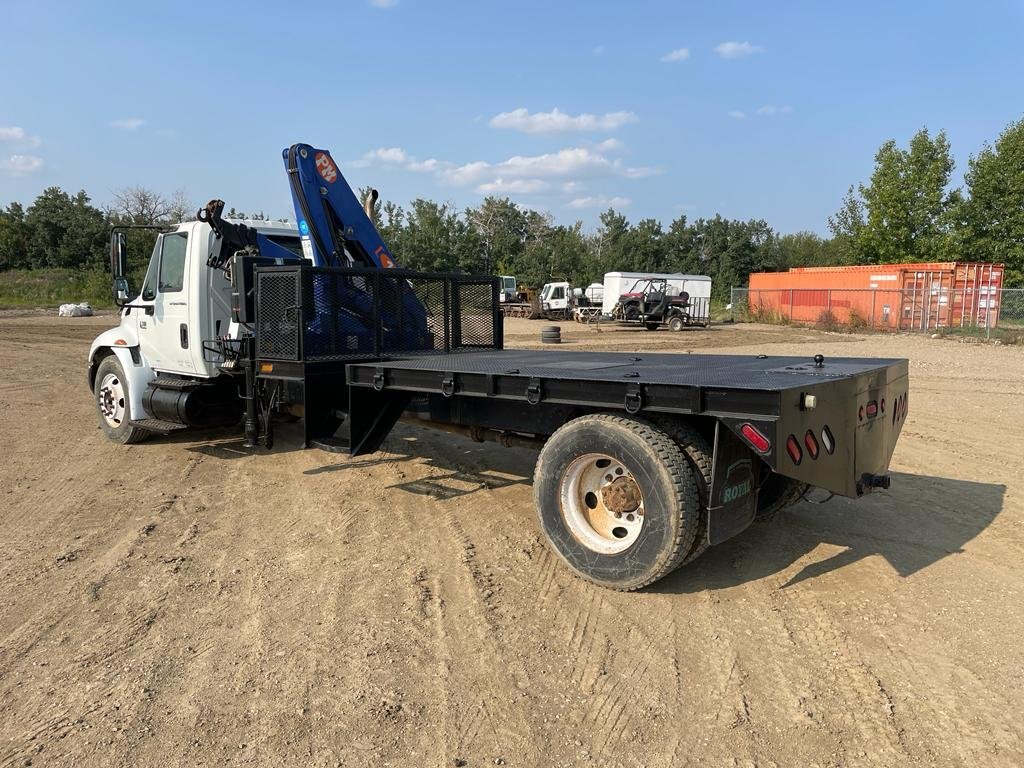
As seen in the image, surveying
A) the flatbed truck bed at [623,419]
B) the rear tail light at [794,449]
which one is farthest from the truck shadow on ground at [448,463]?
the rear tail light at [794,449]

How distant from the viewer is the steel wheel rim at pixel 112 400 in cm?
818

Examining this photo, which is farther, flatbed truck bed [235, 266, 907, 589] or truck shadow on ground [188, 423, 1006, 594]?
truck shadow on ground [188, 423, 1006, 594]

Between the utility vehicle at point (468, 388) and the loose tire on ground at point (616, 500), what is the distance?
0.01m

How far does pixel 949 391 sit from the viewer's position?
12.3 metres

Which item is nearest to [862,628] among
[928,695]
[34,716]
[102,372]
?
[928,695]

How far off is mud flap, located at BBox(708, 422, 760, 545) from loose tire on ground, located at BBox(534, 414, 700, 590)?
0.36ft

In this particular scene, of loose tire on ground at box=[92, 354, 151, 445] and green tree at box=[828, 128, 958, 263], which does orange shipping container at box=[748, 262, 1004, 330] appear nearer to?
green tree at box=[828, 128, 958, 263]

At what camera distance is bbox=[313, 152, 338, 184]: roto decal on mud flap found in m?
7.15

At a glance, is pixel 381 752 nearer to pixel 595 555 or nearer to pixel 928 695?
pixel 595 555

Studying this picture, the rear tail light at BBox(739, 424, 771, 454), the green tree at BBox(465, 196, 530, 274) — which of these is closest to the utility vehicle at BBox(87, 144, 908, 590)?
the rear tail light at BBox(739, 424, 771, 454)

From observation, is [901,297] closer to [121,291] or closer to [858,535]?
[858,535]

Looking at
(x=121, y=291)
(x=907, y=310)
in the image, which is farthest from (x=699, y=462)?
(x=907, y=310)

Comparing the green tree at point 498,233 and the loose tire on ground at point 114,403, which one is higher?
the green tree at point 498,233

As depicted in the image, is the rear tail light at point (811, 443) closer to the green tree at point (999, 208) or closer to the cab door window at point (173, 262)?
the cab door window at point (173, 262)
